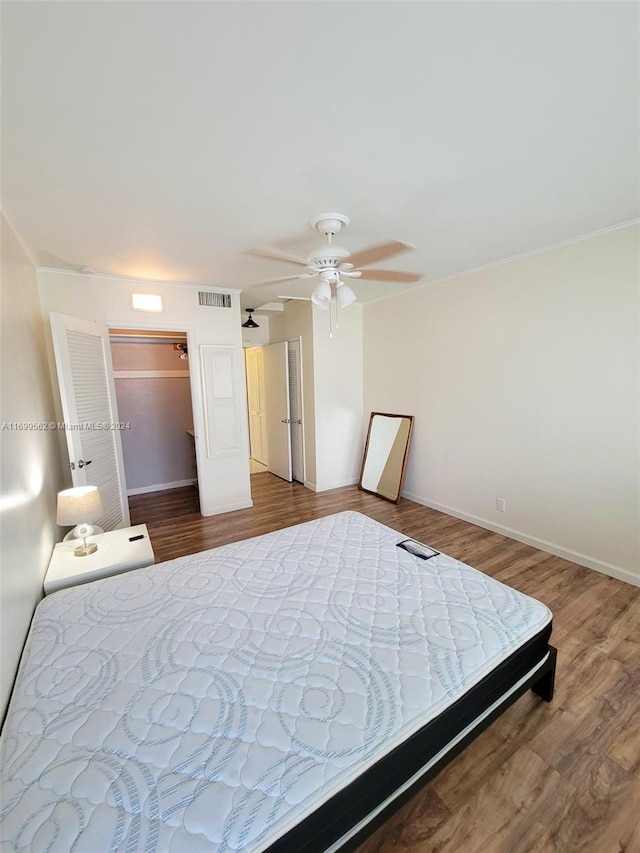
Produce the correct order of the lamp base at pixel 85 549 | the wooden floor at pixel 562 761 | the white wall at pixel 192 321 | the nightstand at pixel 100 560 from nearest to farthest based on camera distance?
the wooden floor at pixel 562 761, the nightstand at pixel 100 560, the lamp base at pixel 85 549, the white wall at pixel 192 321

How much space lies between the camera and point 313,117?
135cm

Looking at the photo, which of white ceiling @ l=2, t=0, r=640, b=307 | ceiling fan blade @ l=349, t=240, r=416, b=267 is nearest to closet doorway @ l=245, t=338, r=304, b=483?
ceiling fan blade @ l=349, t=240, r=416, b=267

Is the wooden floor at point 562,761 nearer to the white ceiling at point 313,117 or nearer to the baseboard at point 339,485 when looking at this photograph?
the baseboard at point 339,485

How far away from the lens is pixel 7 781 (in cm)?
97

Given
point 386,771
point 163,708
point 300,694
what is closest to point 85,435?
point 163,708

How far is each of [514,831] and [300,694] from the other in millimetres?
906

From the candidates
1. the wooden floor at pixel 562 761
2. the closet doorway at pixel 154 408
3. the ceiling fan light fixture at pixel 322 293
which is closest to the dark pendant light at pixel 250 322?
the closet doorway at pixel 154 408

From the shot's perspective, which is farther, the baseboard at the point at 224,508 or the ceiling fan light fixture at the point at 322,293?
the baseboard at the point at 224,508

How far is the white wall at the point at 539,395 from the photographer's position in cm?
255

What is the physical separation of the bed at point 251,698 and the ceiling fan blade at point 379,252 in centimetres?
224

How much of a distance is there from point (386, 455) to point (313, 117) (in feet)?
12.1

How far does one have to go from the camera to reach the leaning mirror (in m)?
4.32

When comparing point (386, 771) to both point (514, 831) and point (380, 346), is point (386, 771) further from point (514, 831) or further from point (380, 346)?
point (380, 346)

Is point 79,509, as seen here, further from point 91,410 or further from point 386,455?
point 386,455
